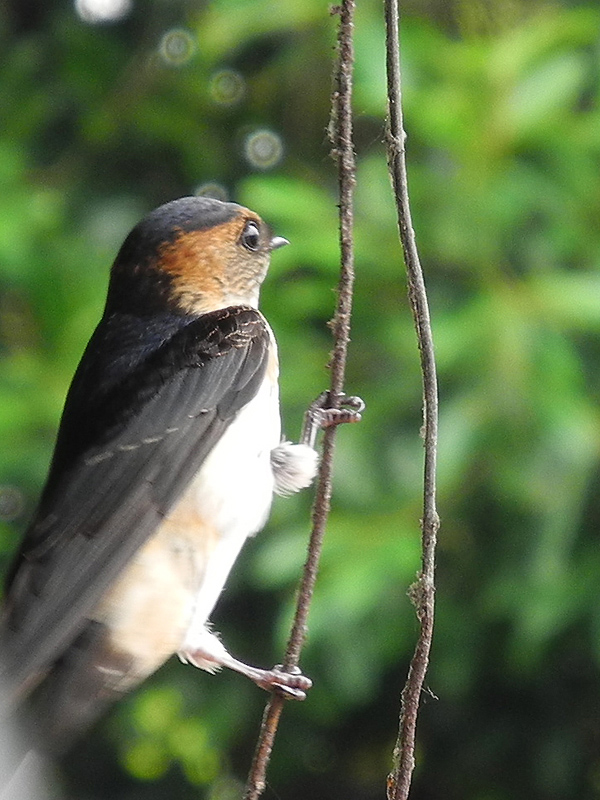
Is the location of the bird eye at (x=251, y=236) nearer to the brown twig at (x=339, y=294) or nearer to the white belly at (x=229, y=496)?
the white belly at (x=229, y=496)

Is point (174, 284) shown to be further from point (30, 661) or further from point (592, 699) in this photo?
point (592, 699)

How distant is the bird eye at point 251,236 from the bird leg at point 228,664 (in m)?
0.73

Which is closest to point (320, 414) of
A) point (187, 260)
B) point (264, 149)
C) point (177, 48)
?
point (187, 260)

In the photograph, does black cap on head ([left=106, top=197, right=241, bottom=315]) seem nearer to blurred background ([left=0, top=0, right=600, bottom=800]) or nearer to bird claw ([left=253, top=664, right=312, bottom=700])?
bird claw ([left=253, top=664, right=312, bottom=700])

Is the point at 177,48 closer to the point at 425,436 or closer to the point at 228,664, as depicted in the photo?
the point at 228,664

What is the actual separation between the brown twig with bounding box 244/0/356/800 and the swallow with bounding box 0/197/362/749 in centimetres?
42

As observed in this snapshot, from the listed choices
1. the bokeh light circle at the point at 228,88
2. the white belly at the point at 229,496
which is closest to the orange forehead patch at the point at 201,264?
the white belly at the point at 229,496

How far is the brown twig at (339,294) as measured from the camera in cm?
155

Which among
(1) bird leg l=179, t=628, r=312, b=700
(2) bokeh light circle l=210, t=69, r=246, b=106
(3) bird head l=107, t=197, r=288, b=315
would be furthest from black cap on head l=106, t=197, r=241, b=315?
(2) bokeh light circle l=210, t=69, r=246, b=106

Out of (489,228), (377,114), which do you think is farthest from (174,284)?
(377,114)

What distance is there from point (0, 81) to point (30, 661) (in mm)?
2804

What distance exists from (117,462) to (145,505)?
93 millimetres

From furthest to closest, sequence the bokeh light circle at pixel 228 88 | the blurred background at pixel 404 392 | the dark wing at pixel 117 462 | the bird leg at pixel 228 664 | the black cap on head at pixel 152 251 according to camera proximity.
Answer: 1. the bokeh light circle at pixel 228 88
2. the blurred background at pixel 404 392
3. the black cap on head at pixel 152 251
4. the bird leg at pixel 228 664
5. the dark wing at pixel 117 462

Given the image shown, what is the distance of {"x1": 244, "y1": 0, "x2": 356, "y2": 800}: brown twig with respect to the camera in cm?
155
